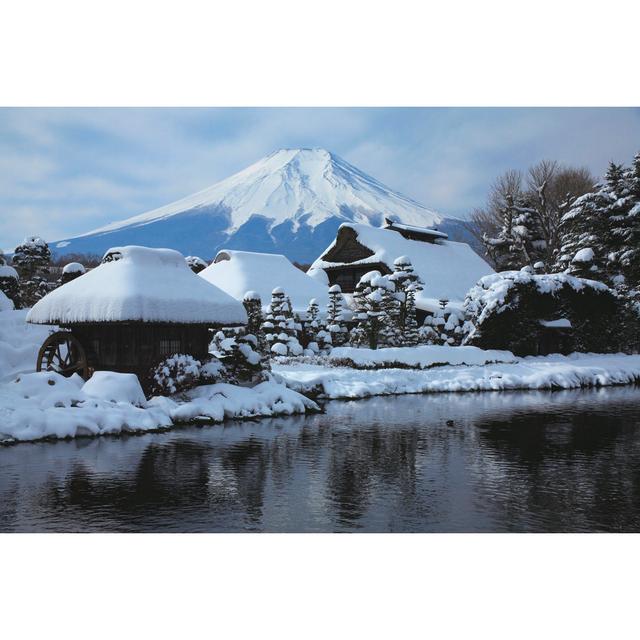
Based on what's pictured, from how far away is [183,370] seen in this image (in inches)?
575

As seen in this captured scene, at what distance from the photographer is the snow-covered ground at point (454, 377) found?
18781mm

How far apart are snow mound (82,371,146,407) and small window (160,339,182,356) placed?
188 centimetres

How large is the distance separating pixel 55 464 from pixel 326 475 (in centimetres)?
406

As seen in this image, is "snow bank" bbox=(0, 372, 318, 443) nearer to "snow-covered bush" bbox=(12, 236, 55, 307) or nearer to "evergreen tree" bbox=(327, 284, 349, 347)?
"evergreen tree" bbox=(327, 284, 349, 347)

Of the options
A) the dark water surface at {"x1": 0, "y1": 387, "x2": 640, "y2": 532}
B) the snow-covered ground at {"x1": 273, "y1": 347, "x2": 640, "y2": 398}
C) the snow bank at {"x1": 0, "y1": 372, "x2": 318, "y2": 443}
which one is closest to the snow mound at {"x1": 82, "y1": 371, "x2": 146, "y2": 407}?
the snow bank at {"x1": 0, "y1": 372, "x2": 318, "y2": 443}

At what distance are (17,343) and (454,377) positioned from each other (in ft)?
46.6

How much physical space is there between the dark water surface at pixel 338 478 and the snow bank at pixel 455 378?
196 inches

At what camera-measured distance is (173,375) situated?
14.5 meters

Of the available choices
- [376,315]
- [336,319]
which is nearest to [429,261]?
[336,319]

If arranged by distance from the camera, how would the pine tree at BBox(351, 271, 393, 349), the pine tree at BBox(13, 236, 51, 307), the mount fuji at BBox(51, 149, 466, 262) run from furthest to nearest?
1. the pine tree at BBox(13, 236, 51, 307)
2. the pine tree at BBox(351, 271, 393, 349)
3. the mount fuji at BBox(51, 149, 466, 262)

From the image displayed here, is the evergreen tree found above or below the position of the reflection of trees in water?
above

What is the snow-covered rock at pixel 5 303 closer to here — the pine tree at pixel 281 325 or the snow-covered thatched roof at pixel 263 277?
the pine tree at pixel 281 325

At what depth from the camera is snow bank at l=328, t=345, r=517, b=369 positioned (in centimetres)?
2302

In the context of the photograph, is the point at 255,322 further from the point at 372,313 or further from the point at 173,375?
the point at 372,313
